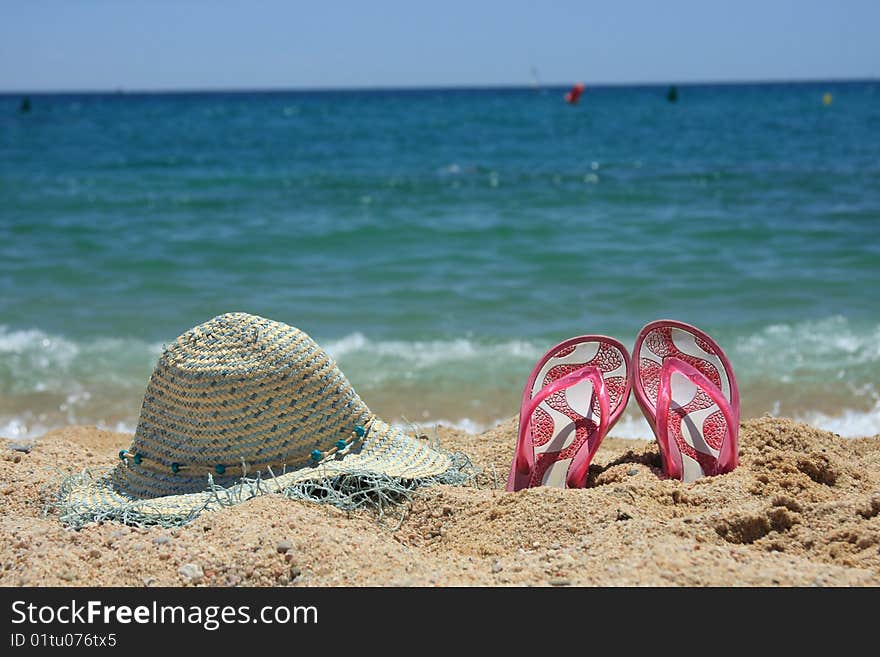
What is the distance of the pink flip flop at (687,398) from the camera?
3.26 m

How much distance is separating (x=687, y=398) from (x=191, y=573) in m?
2.02

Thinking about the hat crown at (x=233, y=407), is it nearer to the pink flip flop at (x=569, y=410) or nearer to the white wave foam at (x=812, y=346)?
the pink flip flop at (x=569, y=410)

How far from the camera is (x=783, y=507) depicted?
2660 millimetres

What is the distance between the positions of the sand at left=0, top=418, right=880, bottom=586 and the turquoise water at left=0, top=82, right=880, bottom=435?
1.93 metres

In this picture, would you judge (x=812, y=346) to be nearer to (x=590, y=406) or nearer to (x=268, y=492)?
(x=590, y=406)

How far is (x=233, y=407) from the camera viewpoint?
3.03 meters

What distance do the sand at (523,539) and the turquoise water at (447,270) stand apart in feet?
6.32

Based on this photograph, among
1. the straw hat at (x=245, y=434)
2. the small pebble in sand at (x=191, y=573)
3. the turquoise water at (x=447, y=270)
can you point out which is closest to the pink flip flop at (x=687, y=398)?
the straw hat at (x=245, y=434)

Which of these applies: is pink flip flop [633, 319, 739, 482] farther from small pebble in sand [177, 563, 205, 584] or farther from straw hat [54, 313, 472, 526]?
small pebble in sand [177, 563, 205, 584]

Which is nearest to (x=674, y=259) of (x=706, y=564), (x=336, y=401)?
(x=336, y=401)

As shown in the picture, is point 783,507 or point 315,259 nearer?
point 783,507

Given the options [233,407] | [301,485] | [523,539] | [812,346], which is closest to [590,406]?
[523,539]
